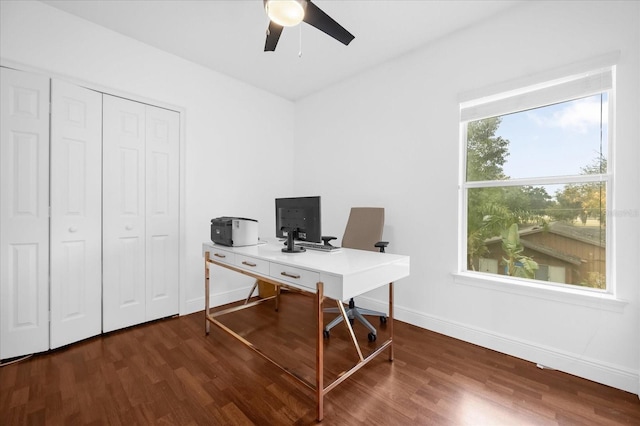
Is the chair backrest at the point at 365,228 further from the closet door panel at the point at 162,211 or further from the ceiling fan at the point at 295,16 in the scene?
the closet door panel at the point at 162,211

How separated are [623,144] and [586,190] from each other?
360 mm

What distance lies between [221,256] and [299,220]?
2.79 ft

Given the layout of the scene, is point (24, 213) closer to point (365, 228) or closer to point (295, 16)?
point (295, 16)

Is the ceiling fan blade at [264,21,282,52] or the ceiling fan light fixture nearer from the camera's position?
the ceiling fan light fixture

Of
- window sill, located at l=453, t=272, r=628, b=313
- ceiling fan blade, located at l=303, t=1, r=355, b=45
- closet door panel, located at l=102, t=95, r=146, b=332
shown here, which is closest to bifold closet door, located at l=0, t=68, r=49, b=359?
closet door panel, located at l=102, t=95, r=146, b=332

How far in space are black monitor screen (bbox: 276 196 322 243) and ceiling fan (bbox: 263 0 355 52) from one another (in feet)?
3.75

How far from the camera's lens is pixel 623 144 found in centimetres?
185

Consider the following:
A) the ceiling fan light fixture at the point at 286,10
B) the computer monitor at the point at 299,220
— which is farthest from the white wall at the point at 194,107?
the ceiling fan light fixture at the point at 286,10

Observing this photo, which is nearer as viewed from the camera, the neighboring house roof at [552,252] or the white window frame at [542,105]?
the white window frame at [542,105]

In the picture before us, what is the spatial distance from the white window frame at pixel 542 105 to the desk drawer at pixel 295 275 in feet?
5.38

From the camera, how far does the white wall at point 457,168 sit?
1.85 meters

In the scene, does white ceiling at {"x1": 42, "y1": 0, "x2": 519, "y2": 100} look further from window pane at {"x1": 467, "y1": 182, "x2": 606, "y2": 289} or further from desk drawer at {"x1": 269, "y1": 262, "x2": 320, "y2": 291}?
desk drawer at {"x1": 269, "y1": 262, "x2": 320, "y2": 291}

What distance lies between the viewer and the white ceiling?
2.29 meters

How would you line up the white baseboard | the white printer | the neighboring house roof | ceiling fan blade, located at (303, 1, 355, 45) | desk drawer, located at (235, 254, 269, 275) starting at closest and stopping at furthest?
ceiling fan blade, located at (303, 1, 355, 45), the white baseboard, desk drawer, located at (235, 254, 269, 275), the neighboring house roof, the white printer
